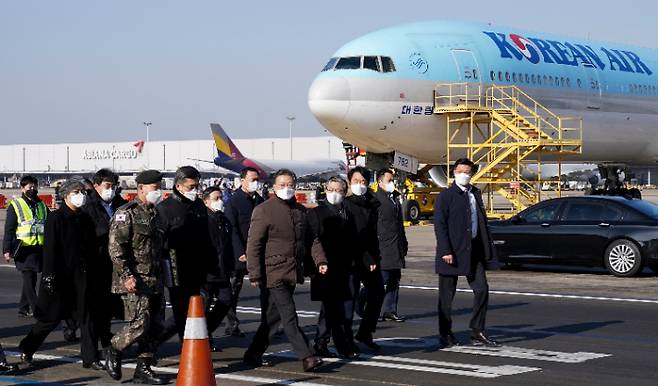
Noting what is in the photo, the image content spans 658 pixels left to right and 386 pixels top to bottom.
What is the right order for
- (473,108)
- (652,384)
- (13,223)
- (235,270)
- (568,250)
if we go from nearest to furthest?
(652,384), (235,270), (13,223), (568,250), (473,108)

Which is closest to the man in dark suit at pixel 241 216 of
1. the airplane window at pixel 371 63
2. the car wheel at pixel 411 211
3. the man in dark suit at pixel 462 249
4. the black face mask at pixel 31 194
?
the man in dark suit at pixel 462 249

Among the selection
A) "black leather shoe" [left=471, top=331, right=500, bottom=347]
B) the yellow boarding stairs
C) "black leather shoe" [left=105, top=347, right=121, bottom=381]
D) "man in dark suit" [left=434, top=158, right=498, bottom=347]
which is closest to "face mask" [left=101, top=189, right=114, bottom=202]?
"black leather shoe" [left=105, top=347, right=121, bottom=381]

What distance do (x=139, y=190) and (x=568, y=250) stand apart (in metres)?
11.6

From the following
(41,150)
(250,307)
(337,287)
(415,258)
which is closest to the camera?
(337,287)

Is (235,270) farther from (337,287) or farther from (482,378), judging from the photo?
(482,378)

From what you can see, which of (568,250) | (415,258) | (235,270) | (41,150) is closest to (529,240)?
(568,250)

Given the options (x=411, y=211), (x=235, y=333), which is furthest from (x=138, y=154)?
(x=235, y=333)

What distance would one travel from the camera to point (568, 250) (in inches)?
800

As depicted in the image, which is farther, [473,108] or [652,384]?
[473,108]

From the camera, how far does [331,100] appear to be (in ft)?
101

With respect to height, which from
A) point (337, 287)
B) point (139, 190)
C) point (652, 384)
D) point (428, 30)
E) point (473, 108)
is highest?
point (428, 30)

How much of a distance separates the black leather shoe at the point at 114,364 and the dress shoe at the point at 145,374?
171 mm

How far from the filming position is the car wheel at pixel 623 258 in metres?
19.6

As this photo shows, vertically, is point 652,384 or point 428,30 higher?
point 428,30
